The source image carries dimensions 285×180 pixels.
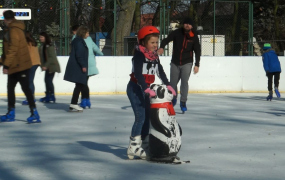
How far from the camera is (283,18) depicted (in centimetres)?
3812

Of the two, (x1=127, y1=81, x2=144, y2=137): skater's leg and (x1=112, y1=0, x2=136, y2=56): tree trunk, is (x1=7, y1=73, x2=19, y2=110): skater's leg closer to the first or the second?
(x1=127, y1=81, x2=144, y2=137): skater's leg

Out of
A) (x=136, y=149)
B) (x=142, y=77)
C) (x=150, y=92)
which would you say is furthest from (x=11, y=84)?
(x=150, y=92)

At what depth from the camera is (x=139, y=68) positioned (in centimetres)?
629

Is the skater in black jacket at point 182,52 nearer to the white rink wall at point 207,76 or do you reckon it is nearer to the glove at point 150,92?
the glove at point 150,92

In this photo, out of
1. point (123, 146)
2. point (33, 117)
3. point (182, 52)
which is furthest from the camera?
point (182, 52)

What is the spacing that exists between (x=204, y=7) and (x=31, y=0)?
6.66 meters

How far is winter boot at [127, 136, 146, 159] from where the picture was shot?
6406mm

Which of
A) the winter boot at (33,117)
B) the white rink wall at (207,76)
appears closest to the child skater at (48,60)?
the white rink wall at (207,76)

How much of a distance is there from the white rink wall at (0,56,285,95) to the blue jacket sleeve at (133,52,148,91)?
36.3 ft

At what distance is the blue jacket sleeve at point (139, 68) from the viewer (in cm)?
620

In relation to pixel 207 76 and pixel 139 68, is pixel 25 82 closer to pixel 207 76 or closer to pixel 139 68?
pixel 139 68

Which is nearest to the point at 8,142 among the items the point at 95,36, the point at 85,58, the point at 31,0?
the point at 85,58

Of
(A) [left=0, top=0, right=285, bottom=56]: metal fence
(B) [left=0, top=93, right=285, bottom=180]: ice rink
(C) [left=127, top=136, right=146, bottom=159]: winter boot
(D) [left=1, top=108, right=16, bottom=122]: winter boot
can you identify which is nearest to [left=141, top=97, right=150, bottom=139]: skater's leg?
(C) [left=127, top=136, right=146, bottom=159]: winter boot

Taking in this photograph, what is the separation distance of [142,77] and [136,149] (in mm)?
683
